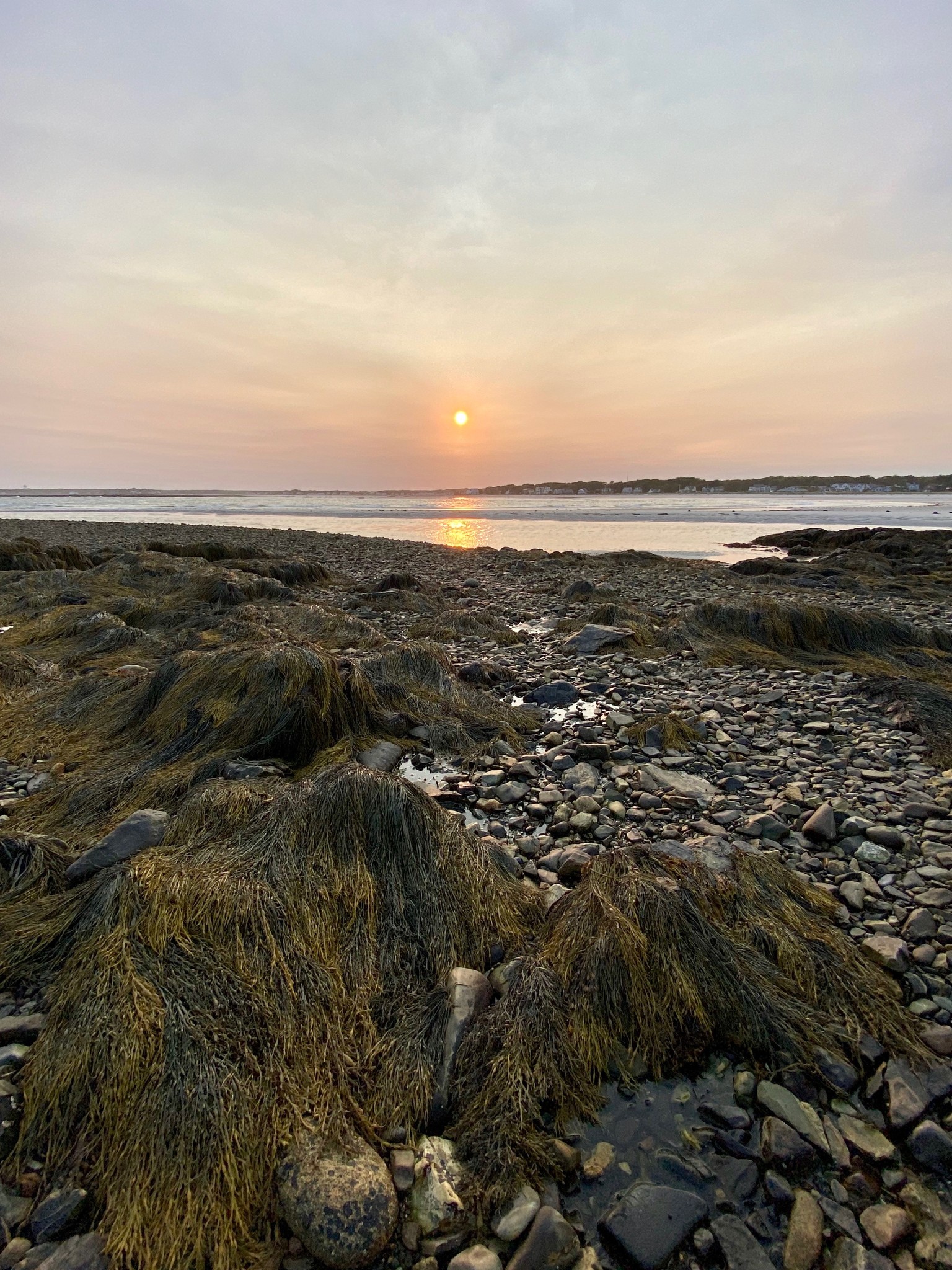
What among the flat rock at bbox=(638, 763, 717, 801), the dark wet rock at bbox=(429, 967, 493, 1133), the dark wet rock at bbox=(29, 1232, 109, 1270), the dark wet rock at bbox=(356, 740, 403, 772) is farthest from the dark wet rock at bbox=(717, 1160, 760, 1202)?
the dark wet rock at bbox=(356, 740, 403, 772)

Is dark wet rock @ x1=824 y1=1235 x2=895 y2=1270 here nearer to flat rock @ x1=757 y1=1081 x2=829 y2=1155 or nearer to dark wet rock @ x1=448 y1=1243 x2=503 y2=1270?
flat rock @ x1=757 y1=1081 x2=829 y2=1155

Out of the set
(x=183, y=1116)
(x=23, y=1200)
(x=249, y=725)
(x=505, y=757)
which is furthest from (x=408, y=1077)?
(x=249, y=725)

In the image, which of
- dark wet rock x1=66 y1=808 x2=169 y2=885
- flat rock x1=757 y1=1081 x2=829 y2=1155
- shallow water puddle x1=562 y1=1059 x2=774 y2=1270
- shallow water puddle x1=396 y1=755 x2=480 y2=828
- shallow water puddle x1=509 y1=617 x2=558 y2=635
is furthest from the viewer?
shallow water puddle x1=509 y1=617 x2=558 y2=635

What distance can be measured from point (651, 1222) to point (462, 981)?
854 mm

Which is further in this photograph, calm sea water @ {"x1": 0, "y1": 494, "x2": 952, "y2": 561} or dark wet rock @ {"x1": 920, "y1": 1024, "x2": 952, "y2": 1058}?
calm sea water @ {"x1": 0, "y1": 494, "x2": 952, "y2": 561}

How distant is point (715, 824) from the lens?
11.0 ft

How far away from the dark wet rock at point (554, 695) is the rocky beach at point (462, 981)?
0.49 metres

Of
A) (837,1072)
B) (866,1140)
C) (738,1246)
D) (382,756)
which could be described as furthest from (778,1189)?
(382,756)

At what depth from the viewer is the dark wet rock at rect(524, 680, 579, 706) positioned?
547 cm

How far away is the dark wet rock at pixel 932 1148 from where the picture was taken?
64.9 inches

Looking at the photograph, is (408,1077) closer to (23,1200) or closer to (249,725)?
(23,1200)

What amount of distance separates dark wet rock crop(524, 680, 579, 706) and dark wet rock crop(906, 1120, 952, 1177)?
→ 384cm

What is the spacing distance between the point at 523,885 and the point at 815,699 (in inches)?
154

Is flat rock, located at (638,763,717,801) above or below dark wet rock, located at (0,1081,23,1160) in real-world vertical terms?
below
